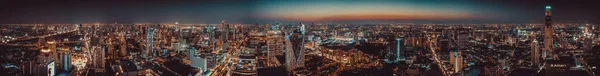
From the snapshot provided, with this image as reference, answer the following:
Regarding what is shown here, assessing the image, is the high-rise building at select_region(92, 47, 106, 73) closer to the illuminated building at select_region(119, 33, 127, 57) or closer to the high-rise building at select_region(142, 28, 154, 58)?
the illuminated building at select_region(119, 33, 127, 57)

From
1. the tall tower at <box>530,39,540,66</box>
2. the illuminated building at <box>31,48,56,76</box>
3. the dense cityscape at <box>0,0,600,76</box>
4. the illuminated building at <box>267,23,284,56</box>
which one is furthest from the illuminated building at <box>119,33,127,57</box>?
the tall tower at <box>530,39,540,66</box>

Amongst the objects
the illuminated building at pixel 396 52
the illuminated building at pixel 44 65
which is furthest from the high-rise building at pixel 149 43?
the illuminated building at pixel 396 52

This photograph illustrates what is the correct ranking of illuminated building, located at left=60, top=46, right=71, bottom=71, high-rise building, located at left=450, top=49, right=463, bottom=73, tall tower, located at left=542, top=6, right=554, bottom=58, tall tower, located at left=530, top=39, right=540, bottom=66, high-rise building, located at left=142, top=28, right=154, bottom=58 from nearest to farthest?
1. tall tower, located at left=542, top=6, right=554, bottom=58
2. tall tower, located at left=530, top=39, right=540, bottom=66
3. high-rise building, located at left=450, top=49, right=463, bottom=73
4. illuminated building, located at left=60, top=46, right=71, bottom=71
5. high-rise building, located at left=142, top=28, right=154, bottom=58

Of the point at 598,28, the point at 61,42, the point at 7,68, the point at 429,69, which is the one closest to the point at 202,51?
the point at 61,42

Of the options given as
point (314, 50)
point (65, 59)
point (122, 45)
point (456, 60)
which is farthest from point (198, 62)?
point (456, 60)

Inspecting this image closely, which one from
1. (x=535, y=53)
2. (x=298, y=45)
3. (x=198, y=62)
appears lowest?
(x=198, y=62)

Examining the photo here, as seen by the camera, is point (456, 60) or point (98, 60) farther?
point (98, 60)

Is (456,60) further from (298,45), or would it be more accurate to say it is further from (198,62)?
(198,62)
